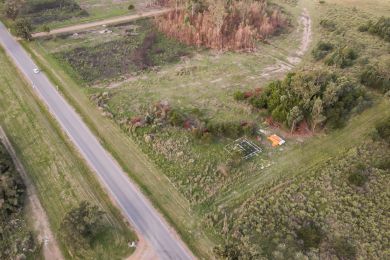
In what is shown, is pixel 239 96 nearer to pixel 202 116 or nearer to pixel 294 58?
pixel 202 116

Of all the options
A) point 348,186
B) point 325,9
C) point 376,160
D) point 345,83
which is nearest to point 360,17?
point 325,9

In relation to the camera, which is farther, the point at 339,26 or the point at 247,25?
the point at 339,26

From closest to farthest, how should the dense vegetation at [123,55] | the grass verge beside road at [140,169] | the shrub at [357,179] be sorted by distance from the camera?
the grass verge beside road at [140,169] < the shrub at [357,179] < the dense vegetation at [123,55]

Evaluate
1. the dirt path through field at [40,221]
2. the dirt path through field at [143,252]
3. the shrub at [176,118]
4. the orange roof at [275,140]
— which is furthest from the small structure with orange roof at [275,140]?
the dirt path through field at [40,221]

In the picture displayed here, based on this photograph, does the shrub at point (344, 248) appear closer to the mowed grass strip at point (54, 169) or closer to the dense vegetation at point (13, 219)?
the mowed grass strip at point (54, 169)

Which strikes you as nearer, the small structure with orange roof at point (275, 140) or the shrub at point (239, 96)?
the small structure with orange roof at point (275, 140)

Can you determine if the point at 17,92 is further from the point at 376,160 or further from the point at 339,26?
the point at 339,26
